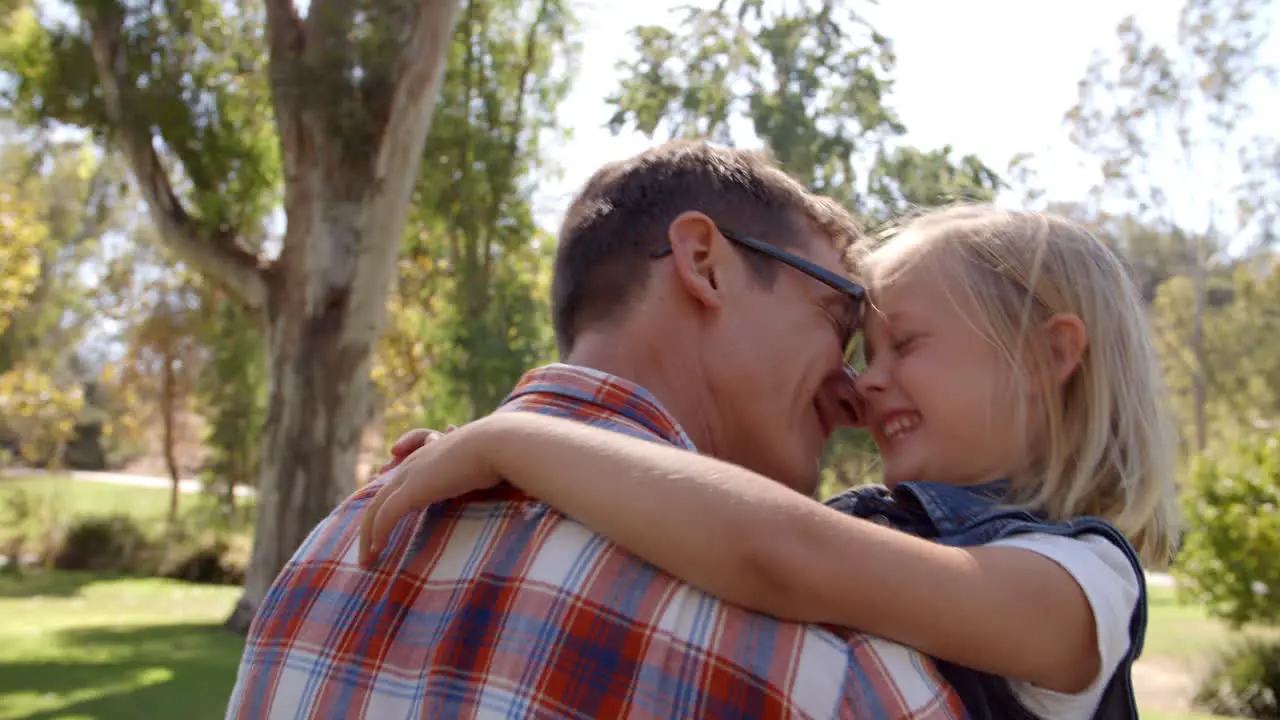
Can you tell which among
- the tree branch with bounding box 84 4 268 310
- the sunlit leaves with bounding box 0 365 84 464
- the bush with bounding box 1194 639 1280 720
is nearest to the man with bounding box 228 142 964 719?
the tree branch with bounding box 84 4 268 310

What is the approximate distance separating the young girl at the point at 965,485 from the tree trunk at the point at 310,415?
930cm

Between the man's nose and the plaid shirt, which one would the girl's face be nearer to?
the man's nose

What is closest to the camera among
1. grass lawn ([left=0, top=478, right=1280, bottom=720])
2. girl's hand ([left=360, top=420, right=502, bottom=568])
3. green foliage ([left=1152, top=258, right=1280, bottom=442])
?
girl's hand ([left=360, top=420, right=502, bottom=568])

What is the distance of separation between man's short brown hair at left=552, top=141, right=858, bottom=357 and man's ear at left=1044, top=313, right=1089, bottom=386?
41 cm

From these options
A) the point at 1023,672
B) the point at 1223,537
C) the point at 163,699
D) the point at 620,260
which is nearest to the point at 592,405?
the point at 620,260

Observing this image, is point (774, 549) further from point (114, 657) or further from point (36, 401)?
point (36, 401)

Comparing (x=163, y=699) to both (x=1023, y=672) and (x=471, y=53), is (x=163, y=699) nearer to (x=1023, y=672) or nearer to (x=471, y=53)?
(x=1023, y=672)

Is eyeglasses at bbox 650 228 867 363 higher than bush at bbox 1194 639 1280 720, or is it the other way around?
eyeglasses at bbox 650 228 867 363

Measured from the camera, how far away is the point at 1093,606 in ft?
4.58

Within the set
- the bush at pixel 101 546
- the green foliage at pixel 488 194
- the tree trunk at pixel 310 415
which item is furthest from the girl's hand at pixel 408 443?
the bush at pixel 101 546

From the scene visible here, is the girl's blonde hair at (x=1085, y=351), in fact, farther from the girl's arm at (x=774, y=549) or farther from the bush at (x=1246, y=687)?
the bush at (x=1246, y=687)

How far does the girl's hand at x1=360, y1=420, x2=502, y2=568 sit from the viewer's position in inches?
53.5

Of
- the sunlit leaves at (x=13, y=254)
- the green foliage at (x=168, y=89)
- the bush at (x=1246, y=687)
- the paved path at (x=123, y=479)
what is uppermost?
the green foliage at (x=168, y=89)

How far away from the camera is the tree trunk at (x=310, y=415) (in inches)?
428
